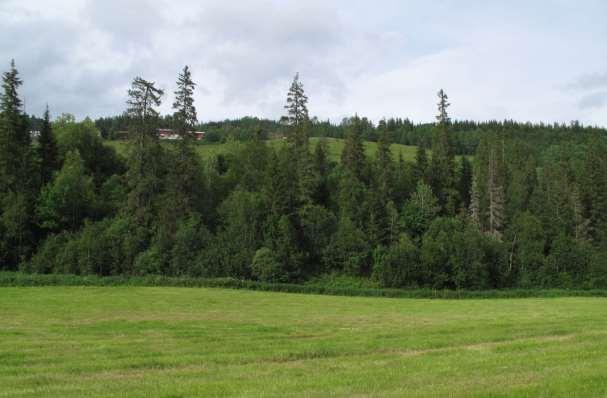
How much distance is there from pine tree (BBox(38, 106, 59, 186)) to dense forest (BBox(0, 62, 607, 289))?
0.60ft

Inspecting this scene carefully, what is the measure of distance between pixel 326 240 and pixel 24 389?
6012 cm

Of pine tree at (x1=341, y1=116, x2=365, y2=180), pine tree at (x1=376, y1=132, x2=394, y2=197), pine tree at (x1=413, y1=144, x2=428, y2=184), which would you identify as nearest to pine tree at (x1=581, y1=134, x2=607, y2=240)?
pine tree at (x1=413, y1=144, x2=428, y2=184)

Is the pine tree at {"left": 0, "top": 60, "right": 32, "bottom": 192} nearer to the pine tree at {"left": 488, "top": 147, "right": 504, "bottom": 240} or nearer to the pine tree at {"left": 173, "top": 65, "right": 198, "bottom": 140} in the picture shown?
the pine tree at {"left": 173, "top": 65, "right": 198, "bottom": 140}

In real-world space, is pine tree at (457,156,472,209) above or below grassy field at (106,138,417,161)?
below

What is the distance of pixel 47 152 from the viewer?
244 feet

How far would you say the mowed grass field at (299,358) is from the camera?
11328mm

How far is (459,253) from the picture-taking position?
2618 inches

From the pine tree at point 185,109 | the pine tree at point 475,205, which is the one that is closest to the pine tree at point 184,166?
the pine tree at point 185,109

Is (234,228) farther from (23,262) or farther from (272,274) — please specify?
(23,262)

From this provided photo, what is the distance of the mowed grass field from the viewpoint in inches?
446

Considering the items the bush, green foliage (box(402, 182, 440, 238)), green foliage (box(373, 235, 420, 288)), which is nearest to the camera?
the bush

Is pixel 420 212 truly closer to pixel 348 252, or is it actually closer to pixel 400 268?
pixel 400 268

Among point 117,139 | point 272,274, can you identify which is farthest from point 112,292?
point 117,139

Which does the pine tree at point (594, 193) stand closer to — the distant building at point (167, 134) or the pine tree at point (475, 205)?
the pine tree at point (475, 205)
